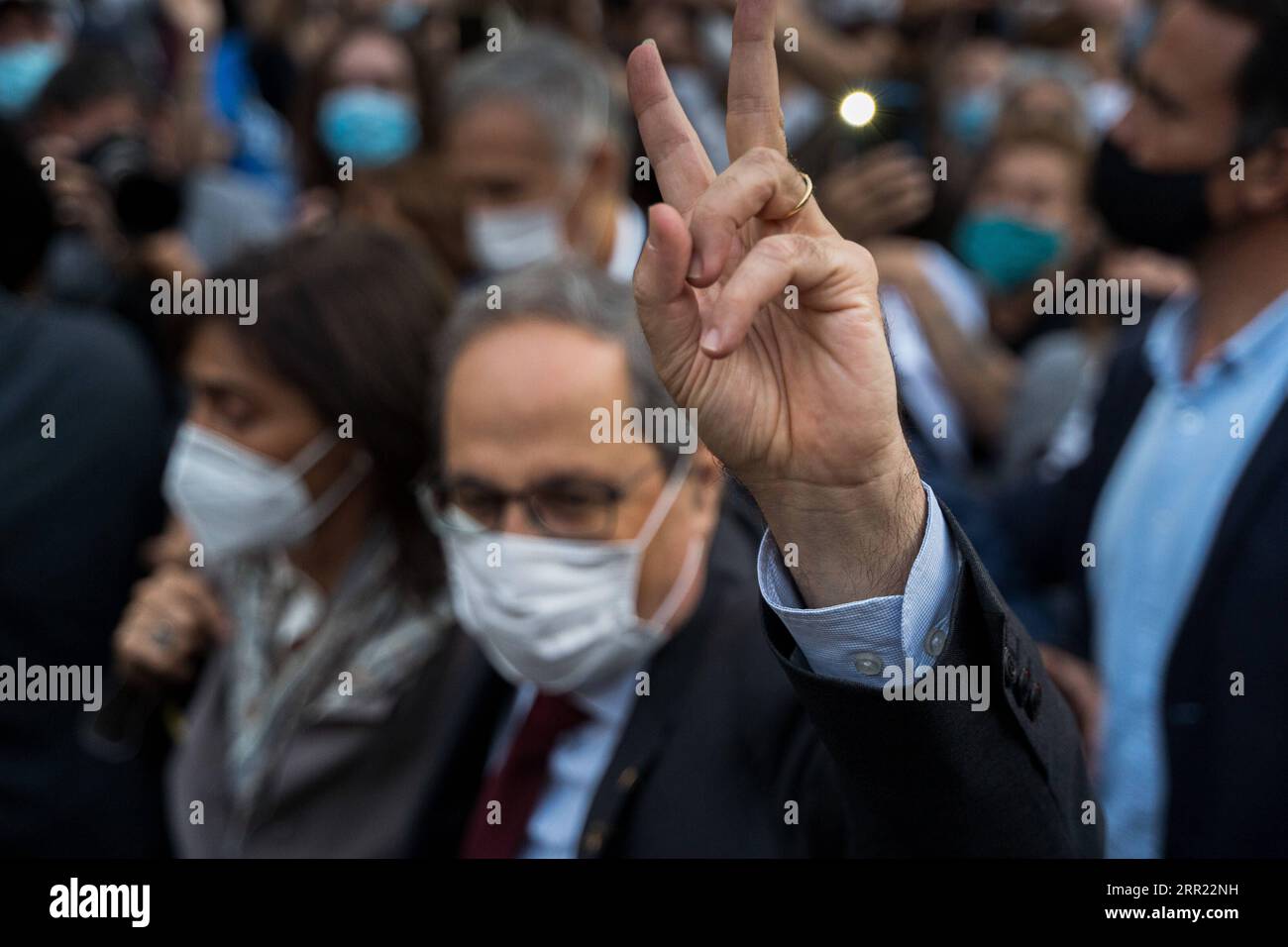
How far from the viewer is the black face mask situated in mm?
2721

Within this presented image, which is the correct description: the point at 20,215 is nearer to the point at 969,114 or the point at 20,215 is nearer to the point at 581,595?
the point at 581,595

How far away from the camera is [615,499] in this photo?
6.94 feet

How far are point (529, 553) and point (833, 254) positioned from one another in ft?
3.18

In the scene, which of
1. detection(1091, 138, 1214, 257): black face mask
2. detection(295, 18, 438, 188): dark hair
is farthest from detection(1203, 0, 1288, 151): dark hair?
detection(295, 18, 438, 188): dark hair

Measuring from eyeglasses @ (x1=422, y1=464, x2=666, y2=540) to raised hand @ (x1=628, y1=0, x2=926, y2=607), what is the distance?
2.45 feet

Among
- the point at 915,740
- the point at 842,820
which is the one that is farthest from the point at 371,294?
the point at 915,740

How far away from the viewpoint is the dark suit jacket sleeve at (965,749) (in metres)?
1.38

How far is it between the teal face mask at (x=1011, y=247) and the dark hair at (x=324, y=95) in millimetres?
1776

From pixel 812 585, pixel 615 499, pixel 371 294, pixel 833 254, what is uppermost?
pixel 371 294

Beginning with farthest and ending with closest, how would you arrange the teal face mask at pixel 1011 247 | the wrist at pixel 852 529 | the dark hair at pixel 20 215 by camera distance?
the teal face mask at pixel 1011 247, the dark hair at pixel 20 215, the wrist at pixel 852 529

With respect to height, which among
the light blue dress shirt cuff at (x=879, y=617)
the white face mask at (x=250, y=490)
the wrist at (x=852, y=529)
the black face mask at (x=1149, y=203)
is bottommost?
the light blue dress shirt cuff at (x=879, y=617)

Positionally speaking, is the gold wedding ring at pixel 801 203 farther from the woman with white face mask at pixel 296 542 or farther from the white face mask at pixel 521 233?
the white face mask at pixel 521 233

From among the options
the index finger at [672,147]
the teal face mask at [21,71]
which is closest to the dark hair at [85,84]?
the teal face mask at [21,71]
